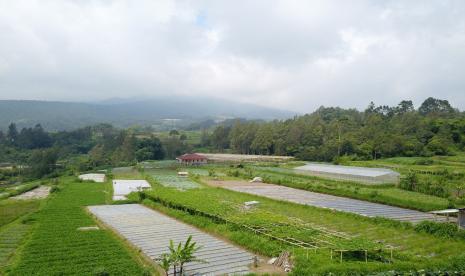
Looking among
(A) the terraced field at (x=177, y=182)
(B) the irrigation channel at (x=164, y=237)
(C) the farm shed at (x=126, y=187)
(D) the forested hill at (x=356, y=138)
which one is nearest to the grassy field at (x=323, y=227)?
(B) the irrigation channel at (x=164, y=237)

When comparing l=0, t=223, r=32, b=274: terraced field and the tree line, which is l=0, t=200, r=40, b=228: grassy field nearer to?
l=0, t=223, r=32, b=274: terraced field

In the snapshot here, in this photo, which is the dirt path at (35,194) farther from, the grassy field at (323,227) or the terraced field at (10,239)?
the terraced field at (10,239)

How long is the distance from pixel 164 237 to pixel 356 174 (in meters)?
22.9

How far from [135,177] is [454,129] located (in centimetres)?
4604

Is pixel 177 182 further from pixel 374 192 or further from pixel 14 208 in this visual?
pixel 374 192

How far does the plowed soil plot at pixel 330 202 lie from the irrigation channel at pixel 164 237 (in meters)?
9.26

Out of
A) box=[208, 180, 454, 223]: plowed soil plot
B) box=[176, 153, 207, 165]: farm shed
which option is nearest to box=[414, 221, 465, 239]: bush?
box=[208, 180, 454, 223]: plowed soil plot

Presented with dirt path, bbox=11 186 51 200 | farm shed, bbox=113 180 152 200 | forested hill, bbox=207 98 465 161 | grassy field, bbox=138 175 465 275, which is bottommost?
dirt path, bbox=11 186 51 200

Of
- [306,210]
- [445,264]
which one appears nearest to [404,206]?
[306,210]

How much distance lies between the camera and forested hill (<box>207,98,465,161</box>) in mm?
55869

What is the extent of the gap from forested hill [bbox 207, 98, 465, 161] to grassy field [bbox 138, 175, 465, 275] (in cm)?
3556

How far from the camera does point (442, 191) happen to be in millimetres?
26859

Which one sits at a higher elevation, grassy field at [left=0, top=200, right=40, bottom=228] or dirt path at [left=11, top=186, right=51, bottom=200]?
grassy field at [left=0, top=200, right=40, bottom=228]

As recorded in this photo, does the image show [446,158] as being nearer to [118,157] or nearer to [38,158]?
[118,157]
